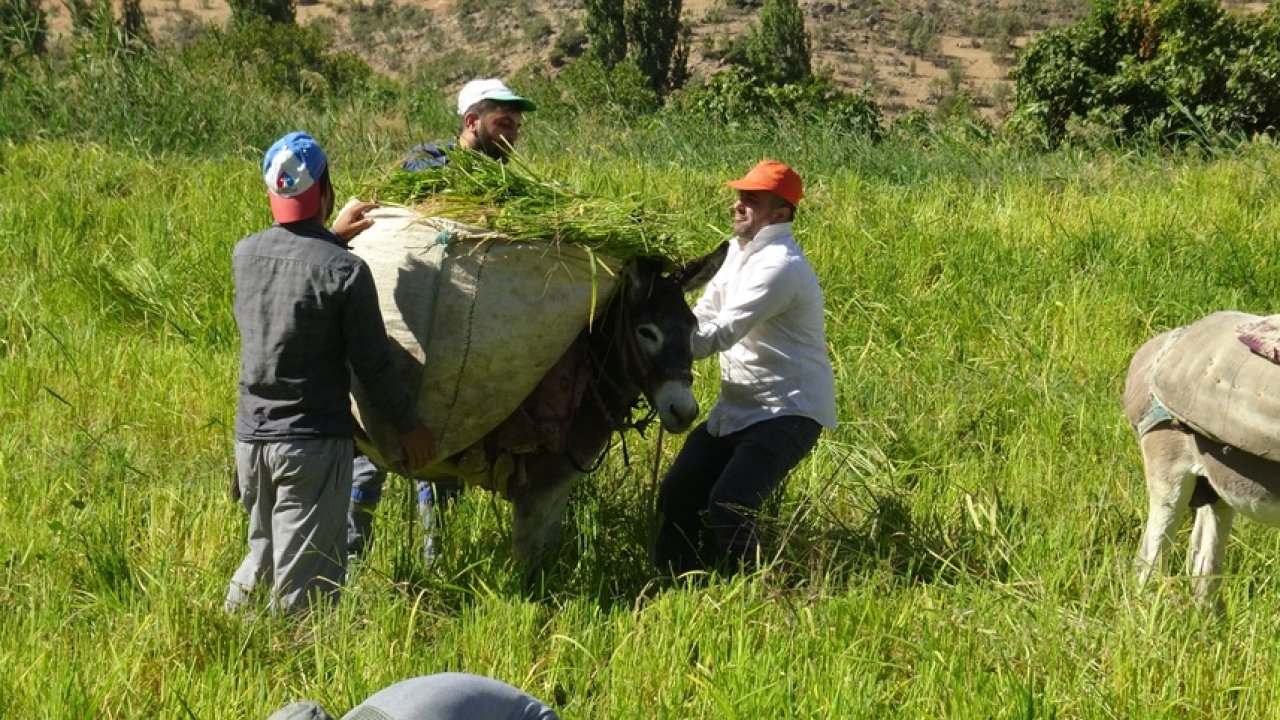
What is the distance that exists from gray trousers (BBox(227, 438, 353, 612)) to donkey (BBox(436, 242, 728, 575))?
476 millimetres

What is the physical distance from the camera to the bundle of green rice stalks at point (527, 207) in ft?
14.4

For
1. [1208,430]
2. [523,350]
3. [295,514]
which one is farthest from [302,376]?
[1208,430]

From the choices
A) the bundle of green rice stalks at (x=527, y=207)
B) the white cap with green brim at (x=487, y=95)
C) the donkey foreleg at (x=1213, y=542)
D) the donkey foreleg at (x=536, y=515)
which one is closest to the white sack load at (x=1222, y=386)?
the donkey foreleg at (x=1213, y=542)

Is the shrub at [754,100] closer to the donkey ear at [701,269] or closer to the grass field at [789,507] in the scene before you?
the grass field at [789,507]

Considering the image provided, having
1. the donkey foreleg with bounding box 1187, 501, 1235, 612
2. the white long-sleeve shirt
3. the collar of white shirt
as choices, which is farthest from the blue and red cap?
the donkey foreleg with bounding box 1187, 501, 1235, 612

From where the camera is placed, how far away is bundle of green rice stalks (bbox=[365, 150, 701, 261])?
4398mm

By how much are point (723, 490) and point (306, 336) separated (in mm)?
1610

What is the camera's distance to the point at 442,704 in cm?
259

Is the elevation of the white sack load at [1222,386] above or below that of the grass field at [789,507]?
above

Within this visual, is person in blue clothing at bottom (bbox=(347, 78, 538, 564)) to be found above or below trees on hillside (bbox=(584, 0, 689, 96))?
above

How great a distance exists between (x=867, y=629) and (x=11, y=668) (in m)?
2.59

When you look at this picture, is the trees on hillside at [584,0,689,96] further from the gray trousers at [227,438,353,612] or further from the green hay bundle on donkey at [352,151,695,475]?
the gray trousers at [227,438,353,612]

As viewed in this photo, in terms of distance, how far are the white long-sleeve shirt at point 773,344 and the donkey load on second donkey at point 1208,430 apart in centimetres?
116

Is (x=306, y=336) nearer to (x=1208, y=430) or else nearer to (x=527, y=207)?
(x=527, y=207)
